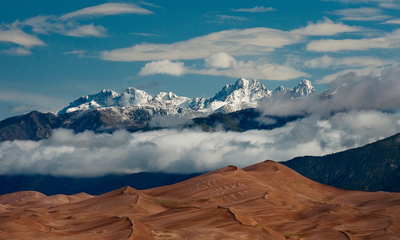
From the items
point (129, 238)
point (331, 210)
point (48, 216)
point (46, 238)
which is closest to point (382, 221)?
point (331, 210)

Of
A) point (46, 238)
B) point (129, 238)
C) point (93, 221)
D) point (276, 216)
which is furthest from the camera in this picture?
point (276, 216)

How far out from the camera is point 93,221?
516ft

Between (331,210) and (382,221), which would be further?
(331,210)

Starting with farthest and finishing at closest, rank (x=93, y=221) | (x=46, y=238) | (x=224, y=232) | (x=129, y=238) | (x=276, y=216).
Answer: (x=276, y=216) < (x=93, y=221) < (x=224, y=232) < (x=46, y=238) < (x=129, y=238)

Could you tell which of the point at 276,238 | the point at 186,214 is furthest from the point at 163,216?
the point at 276,238

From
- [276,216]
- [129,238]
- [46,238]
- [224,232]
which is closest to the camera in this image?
[129,238]

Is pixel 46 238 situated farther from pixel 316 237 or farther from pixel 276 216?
pixel 276 216

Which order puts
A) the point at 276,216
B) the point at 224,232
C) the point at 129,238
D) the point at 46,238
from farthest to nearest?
the point at 276,216 → the point at 224,232 → the point at 46,238 → the point at 129,238

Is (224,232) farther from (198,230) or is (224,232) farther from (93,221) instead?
(93,221)

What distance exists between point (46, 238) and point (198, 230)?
126 feet

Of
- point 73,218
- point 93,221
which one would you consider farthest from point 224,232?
point 73,218

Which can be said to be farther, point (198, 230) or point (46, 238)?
point (198, 230)

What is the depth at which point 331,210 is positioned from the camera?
185 metres

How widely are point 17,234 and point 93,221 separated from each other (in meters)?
24.6
